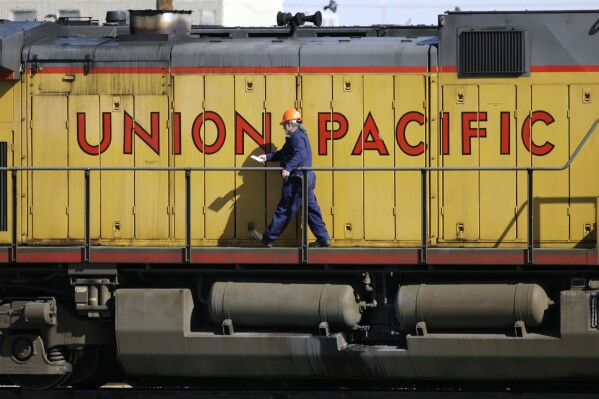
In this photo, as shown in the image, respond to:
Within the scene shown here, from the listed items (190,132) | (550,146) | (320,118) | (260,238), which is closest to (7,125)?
(190,132)

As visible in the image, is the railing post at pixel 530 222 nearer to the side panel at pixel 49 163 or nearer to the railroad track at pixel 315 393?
the railroad track at pixel 315 393

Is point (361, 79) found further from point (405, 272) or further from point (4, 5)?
point (4, 5)

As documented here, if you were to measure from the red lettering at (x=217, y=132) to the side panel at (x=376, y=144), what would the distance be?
1.54 m

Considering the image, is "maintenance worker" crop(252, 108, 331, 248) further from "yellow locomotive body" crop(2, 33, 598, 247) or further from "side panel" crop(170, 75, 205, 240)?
"side panel" crop(170, 75, 205, 240)

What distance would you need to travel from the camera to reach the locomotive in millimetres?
11102

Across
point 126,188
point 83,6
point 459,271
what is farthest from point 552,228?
point 83,6

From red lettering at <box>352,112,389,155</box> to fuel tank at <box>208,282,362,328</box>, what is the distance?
159 cm

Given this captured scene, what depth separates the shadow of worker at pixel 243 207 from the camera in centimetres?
1198

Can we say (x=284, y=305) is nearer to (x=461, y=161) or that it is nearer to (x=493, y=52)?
(x=461, y=161)

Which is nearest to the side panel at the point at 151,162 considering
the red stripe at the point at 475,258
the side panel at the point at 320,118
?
the side panel at the point at 320,118

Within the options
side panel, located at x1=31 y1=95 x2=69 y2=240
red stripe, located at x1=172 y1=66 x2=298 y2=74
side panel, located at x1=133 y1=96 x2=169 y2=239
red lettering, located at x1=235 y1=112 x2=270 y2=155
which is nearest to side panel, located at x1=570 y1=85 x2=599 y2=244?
red stripe, located at x1=172 y1=66 x2=298 y2=74

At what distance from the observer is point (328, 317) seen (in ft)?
36.6

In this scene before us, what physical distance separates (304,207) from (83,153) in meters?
2.67

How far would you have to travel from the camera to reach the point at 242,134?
39.6 ft
